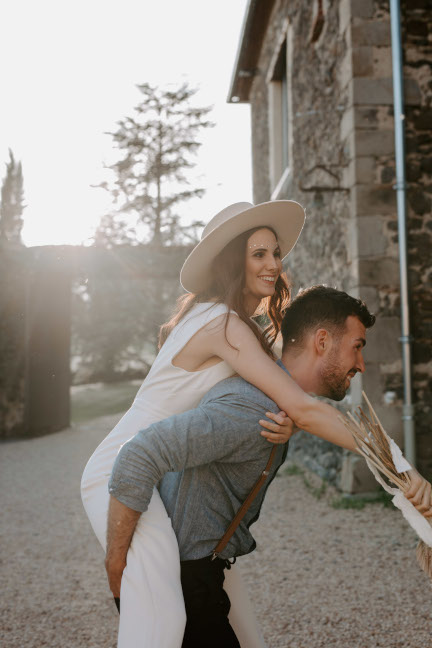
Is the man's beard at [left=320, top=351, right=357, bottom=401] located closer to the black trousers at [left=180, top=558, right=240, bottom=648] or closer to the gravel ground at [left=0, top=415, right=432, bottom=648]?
the black trousers at [left=180, top=558, right=240, bottom=648]

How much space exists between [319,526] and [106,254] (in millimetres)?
7776

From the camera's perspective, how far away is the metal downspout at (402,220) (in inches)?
207

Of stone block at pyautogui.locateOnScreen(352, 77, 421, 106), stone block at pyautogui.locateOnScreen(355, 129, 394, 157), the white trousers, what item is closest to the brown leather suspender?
the white trousers

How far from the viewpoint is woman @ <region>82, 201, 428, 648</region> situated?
59.4 inches

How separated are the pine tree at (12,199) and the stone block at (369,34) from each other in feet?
77.9

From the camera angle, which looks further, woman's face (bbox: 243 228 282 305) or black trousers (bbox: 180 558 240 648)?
woman's face (bbox: 243 228 282 305)

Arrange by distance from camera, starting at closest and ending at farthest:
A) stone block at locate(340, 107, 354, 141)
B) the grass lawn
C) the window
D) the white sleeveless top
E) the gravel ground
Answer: the white sleeveless top, the gravel ground, stone block at locate(340, 107, 354, 141), the window, the grass lawn

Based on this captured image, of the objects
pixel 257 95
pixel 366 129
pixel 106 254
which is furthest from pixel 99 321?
pixel 366 129

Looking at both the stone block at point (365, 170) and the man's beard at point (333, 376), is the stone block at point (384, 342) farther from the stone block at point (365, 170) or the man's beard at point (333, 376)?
the man's beard at point (333, 376)

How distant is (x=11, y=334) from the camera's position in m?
10.1

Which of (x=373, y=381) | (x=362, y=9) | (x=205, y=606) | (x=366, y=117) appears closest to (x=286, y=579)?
(x=373, y=381)

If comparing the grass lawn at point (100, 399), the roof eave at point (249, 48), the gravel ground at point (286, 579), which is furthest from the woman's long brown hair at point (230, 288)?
the grass lawn at point (100, 399)

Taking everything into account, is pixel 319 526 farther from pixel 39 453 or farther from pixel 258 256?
pixel 39 453

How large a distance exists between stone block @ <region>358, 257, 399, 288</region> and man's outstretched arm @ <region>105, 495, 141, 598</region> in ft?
13.8
